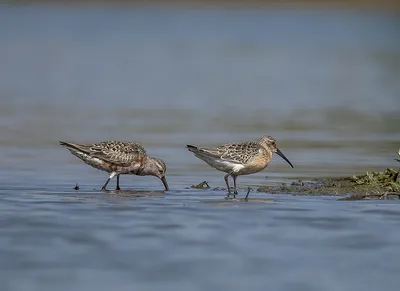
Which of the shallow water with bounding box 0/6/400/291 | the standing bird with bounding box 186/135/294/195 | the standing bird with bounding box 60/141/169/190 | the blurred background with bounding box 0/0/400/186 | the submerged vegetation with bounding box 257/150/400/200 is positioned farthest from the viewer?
the blurred background with bounding box 0/0/400/186

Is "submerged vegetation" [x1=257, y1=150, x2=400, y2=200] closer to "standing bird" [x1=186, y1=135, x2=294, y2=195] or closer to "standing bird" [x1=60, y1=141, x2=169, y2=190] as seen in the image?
"standing bird" [x1=186, y1=135, x2=294, y2=195]

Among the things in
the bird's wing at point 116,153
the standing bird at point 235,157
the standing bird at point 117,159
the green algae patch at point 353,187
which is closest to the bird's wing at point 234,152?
the standing bird at point 235,157

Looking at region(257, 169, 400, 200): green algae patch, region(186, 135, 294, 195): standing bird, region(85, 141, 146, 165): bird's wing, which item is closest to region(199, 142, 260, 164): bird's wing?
region(186, 135, 294, 195): standing bird

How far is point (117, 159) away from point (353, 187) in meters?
3.29

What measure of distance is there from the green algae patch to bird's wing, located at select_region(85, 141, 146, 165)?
1866 mm

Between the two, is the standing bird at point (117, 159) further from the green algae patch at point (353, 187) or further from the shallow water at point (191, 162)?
the green algae patch at point (353, 187)

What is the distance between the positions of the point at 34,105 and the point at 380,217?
16.4 m

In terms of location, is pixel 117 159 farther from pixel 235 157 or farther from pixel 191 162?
pixel 191 162

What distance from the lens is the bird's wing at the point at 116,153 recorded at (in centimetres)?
1719

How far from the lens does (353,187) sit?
1655cm

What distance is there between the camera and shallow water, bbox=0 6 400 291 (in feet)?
37.2

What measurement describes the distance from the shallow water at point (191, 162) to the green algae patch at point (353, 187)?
0.50 metres

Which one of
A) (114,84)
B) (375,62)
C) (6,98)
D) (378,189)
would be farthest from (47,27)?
(378,189)

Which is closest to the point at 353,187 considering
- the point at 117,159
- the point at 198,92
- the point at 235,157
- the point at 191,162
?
the point at 235,157
